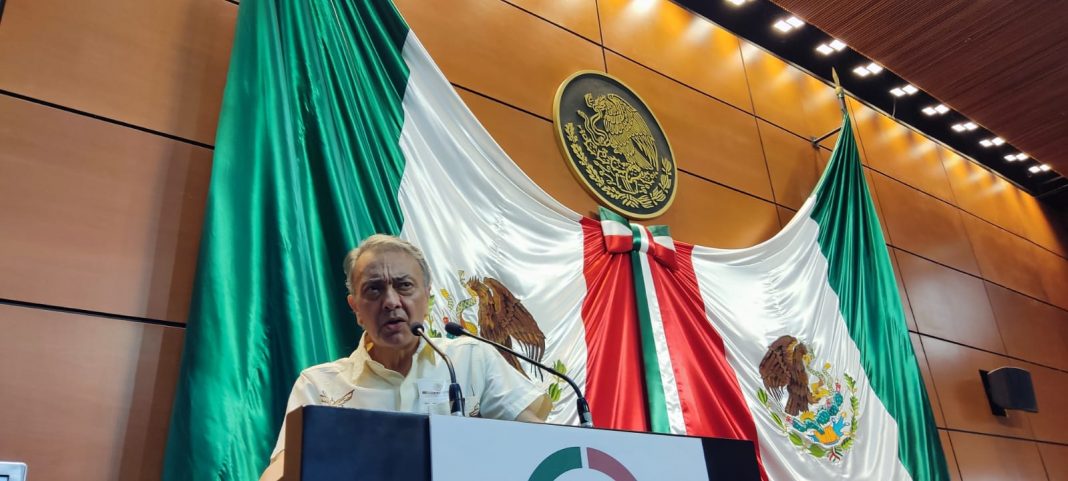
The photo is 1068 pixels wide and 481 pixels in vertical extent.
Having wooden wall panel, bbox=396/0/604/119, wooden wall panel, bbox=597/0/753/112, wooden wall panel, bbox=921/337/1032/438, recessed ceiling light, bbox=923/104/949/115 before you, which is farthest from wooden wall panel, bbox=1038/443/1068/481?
wooden wall panel, bbox=396/0/604/119

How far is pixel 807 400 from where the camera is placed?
319 centimetres

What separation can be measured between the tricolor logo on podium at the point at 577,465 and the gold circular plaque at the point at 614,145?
211cm

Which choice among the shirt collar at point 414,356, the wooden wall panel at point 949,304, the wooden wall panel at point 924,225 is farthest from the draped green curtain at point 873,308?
the shirt collar at point 414,356

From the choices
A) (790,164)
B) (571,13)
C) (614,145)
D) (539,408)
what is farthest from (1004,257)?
(539,408)

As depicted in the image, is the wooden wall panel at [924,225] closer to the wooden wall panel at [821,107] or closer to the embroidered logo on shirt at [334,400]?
the wooden wall panel at [821,107]

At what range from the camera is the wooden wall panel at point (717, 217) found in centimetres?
336

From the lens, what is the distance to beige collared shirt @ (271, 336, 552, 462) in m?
1.45

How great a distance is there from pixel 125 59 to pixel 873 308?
11.0ft

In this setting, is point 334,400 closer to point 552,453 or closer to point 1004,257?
point 552,453

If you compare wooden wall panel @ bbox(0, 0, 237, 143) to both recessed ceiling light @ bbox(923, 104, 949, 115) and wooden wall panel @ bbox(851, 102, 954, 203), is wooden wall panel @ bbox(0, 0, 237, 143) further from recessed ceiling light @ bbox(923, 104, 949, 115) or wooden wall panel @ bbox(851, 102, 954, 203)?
recessed ceiling light @ bbox(923, 104, 949, 115)

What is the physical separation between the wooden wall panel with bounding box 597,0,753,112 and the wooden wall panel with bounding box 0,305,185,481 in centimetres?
249

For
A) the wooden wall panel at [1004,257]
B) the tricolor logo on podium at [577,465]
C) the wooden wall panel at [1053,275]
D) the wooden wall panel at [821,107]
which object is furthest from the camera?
the wooden wall panel at [1053,275]

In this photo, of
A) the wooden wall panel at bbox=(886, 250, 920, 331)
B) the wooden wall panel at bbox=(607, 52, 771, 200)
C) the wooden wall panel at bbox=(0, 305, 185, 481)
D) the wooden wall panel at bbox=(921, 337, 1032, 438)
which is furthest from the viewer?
the wooden wall panel at bbox=(886, 250, 920, 331)

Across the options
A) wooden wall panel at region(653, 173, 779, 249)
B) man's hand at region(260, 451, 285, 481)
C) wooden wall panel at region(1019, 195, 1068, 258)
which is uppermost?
wooden wall panel at region(1019, 195, 1068, 258)
